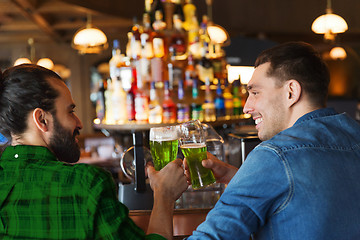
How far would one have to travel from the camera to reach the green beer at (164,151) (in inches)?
52.7

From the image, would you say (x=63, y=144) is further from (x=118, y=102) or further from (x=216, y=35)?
(x=216, y=35)

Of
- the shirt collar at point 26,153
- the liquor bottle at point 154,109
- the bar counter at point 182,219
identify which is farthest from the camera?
the liquor bottle at point 154,109

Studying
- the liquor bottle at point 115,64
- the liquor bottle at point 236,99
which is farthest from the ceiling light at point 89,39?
the liquor bottle at point 236,99

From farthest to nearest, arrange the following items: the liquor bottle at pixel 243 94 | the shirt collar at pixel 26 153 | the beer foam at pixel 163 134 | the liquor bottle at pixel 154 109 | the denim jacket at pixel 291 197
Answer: the liquor bottle at pixel 243 94 < the liquor bottle at pixel 154 109 < the beer foam at pixel 163 134 < the shirt collar at pixel 26 153 < the denim jacket at pixel 291 197

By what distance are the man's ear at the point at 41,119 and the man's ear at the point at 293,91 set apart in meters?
0.70

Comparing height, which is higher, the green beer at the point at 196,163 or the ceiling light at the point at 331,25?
the ceiling light at the point at 331,25

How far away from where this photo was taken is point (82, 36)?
4203mm

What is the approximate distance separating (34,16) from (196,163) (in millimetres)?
4807

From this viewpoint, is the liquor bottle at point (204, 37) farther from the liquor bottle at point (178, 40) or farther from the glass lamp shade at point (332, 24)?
the glass lamp shade at point (332, 24)

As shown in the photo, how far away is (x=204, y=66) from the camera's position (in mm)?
4035

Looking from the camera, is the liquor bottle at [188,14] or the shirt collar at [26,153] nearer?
the shirt collar at [26,153]

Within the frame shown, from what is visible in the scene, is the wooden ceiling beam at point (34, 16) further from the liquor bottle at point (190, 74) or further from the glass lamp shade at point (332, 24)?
the glass lamp shade at point (332, 24)

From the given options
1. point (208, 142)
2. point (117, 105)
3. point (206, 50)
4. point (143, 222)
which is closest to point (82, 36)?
point (117, 105)

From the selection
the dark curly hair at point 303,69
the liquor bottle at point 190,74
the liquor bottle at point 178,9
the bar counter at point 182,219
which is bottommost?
the bar counter at point 182,219
